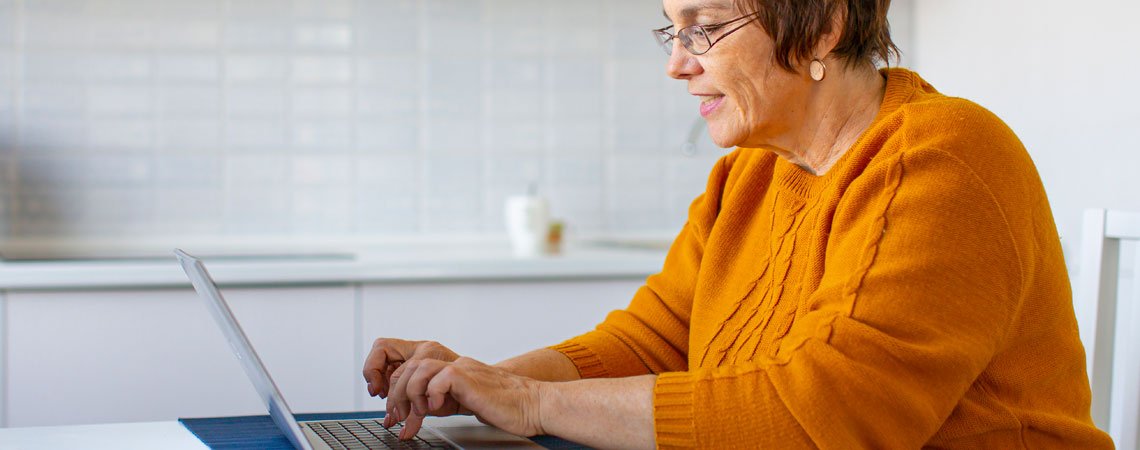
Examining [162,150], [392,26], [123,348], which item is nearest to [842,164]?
[123,348]

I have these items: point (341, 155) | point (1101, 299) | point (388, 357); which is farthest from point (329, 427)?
point (341, 155)

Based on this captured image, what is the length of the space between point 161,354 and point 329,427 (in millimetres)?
1094

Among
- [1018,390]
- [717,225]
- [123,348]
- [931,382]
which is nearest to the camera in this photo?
[931,382]

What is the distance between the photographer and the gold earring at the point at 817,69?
1155 mm

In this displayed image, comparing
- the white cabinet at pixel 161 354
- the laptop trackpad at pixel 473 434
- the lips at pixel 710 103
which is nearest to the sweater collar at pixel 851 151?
the lips at pixel 710 103

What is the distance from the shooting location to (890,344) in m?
0.88

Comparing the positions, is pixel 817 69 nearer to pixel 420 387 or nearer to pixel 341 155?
pixel 420 387

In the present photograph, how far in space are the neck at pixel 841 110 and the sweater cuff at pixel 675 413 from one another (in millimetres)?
367

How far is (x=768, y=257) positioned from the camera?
47.5 inches

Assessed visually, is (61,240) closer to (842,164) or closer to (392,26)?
(392,26)

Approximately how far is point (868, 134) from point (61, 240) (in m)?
→ 2.02

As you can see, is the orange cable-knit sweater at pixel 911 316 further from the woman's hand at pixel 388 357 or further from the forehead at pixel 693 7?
the woman's hand at pixel 388 357

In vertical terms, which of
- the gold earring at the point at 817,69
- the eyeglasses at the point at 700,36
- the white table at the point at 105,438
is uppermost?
the eyeglasses at the point at 700,36

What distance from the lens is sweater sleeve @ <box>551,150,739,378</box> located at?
137cm
